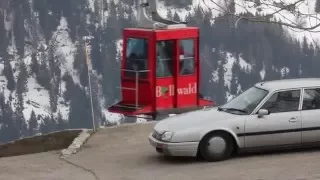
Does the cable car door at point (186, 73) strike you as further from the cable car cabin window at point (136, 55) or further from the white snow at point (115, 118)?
the white snow at point (115, 118)

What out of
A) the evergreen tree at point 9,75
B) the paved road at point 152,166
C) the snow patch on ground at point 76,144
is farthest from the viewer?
the evergreen tree at point 9,75

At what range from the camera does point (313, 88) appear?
482 inches

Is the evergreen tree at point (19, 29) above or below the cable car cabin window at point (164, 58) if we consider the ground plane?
above

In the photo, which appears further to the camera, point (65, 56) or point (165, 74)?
point (65, 56)

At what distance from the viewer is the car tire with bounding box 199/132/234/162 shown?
38.6 feet

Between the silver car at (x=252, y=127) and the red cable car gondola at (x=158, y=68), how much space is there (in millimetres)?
5989

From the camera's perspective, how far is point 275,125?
1181cm

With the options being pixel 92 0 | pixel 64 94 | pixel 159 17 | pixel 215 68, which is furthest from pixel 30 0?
pixel 159 17

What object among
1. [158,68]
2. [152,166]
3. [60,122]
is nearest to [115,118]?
[60,122]

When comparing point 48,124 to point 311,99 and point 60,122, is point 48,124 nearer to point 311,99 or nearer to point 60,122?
point 60,122

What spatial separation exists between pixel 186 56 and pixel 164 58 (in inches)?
26.7

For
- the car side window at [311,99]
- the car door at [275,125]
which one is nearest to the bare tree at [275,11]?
the car side window at [311,99]

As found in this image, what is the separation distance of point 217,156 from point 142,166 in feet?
4.44

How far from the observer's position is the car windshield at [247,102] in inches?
478
